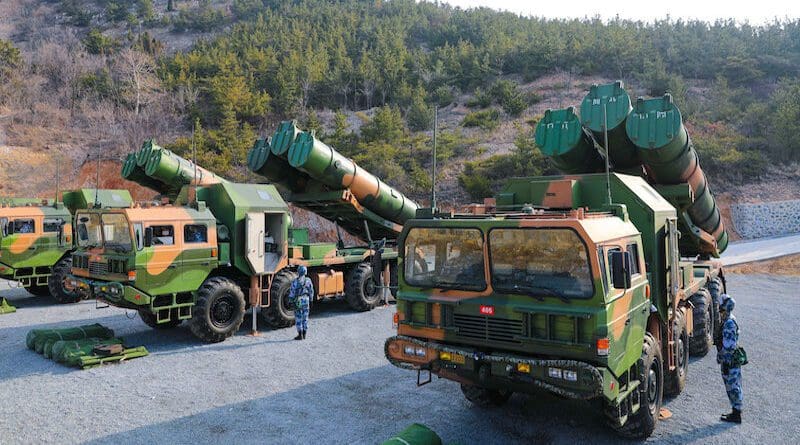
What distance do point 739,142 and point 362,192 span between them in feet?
72.3

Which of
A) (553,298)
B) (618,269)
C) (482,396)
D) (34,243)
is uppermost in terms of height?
(34,243)

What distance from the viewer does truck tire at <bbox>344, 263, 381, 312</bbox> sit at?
36.3 feet

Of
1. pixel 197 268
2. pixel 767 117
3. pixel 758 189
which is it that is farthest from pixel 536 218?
pixel 767 117

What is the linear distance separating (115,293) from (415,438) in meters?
5.43

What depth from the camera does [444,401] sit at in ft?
19.4

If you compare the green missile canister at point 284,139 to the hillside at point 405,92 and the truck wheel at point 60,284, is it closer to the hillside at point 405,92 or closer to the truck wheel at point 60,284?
the truck wheel at point 60,284

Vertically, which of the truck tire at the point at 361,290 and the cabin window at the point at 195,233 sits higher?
the cabin window at the point at 195,233

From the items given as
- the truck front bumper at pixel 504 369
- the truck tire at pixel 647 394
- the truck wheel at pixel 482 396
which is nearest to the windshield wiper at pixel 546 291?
the truck front bumper at pixel 504 369

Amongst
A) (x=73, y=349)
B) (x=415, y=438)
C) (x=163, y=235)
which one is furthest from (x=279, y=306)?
(x=415, y=438)

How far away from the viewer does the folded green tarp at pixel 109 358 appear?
23.1 ft

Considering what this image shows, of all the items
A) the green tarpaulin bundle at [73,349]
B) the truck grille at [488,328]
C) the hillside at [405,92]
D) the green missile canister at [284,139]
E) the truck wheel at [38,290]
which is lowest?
the green tarpaulin bundle at [73,349]

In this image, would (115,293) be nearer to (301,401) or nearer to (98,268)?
(98,268)

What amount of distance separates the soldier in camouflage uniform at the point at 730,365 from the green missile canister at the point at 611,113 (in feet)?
8.74

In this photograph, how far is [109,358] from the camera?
7.25m
